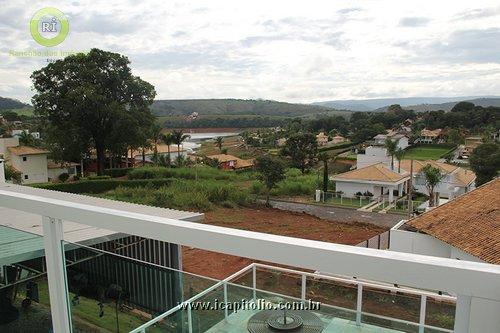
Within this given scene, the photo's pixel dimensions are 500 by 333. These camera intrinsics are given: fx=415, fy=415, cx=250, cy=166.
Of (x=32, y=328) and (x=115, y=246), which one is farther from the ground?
(x=115, y=246)

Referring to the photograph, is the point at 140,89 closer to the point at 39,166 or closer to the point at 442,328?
the point at 39,166

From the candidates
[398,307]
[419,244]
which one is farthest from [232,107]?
[398,307]

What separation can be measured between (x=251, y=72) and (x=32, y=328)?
3456 cm

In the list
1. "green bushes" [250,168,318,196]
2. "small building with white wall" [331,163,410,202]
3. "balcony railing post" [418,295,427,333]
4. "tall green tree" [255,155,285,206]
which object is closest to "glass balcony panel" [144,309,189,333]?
"balcony railing post" [418,295,427,333]

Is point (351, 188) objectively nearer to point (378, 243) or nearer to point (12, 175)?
point (378, 243)

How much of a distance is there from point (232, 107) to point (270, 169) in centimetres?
8007

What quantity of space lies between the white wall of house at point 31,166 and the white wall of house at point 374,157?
22403mm

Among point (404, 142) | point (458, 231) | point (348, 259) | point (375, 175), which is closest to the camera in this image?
point (348, 259)

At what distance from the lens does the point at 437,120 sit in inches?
2061

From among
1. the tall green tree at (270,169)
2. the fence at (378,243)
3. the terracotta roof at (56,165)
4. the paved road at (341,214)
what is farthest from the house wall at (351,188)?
the terracotta roof at (56,165)

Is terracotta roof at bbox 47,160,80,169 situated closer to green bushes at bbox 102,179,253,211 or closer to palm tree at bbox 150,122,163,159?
palm tree at bbox 150,122,163,159

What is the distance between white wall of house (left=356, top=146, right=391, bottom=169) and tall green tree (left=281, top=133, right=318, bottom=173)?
12.0ft

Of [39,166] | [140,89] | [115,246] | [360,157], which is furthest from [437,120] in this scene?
[115,246]

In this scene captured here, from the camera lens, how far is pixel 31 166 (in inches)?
1075
